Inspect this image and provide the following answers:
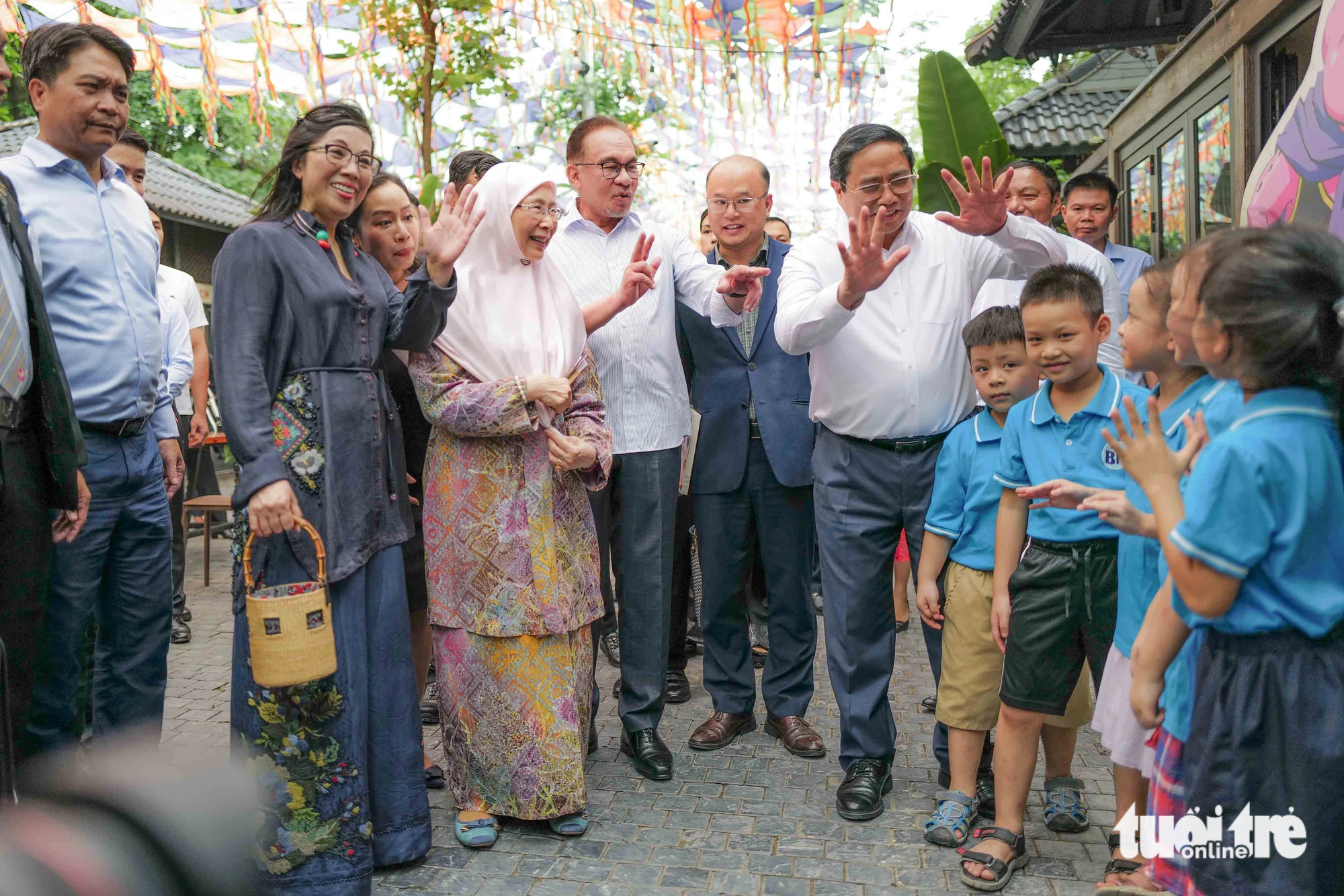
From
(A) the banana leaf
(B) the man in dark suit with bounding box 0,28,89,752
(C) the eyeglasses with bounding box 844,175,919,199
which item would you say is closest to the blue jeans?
(B) the man in dark suit with bounding box 0,28,89,752

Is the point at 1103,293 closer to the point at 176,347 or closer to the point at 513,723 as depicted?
the point at 513,723

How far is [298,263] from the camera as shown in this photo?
2.99 metres

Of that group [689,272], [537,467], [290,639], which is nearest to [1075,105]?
[689,272]

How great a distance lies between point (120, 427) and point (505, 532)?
1230 millimetres

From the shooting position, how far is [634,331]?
13.4 feet

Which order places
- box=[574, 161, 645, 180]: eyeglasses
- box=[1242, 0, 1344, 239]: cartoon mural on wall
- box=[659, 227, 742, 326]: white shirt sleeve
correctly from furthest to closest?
box=[659, 227, 742, 326]: white shirt sleeve
box=[574, 161, 645, 180]: eyeglasses
box=[1242, 0, 1344, 239]: cartoon mural on wall

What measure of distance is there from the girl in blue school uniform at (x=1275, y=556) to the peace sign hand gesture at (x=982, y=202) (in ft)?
4.79

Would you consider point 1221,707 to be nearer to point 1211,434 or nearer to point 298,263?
point 1211,434

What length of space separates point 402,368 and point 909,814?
2.32 metres

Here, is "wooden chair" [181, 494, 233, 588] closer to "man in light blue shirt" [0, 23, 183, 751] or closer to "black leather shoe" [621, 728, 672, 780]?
"man in light blue shirt" [0, 23, 183, 751]

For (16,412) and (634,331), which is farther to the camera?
(634,331)

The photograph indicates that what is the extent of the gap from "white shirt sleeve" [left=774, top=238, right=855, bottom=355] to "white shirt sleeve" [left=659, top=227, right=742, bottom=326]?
0.53m

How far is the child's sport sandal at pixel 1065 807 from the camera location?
3350mm

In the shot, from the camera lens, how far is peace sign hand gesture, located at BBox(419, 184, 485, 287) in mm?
3219
